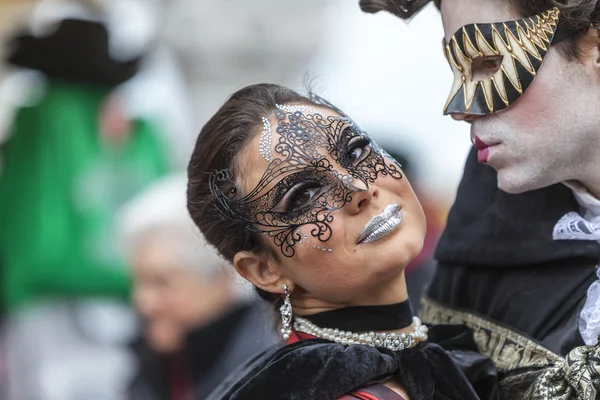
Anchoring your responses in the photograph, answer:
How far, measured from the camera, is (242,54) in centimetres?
870

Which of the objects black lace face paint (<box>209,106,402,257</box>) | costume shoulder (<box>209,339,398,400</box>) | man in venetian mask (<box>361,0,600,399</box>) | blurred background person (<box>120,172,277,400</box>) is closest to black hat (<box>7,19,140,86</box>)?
blurred background person (<box>120,172,277,400</box>)

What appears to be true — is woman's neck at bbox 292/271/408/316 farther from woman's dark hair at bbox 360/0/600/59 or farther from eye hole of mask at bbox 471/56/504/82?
woman's dark hair at bbox 360/0/600/59

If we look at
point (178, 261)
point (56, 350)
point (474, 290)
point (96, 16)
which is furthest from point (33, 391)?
point (474, 290)

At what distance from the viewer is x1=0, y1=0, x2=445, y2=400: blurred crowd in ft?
16.2

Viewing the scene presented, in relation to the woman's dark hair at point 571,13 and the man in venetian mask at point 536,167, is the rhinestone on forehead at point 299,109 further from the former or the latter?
the woman's dark hair at point 571,13

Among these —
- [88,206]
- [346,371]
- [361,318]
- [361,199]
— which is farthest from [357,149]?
[88,206]

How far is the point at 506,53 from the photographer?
8.25ft

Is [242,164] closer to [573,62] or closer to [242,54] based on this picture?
[573,62]

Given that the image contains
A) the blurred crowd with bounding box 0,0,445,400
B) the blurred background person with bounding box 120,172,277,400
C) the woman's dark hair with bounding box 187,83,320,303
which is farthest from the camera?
the blurred crowd with bounding box 0,0,445,400

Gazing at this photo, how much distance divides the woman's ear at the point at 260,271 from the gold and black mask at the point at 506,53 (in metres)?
0.65


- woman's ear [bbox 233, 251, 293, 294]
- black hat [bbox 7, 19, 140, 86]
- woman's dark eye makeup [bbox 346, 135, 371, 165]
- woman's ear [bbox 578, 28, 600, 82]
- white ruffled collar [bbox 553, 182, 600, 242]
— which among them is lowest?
white ruffled collar [bbox 553, 182, 600, 242]

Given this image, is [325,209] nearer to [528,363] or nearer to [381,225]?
[381,225]

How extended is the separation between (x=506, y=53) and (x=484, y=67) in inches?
3.9

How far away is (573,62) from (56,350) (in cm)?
398
